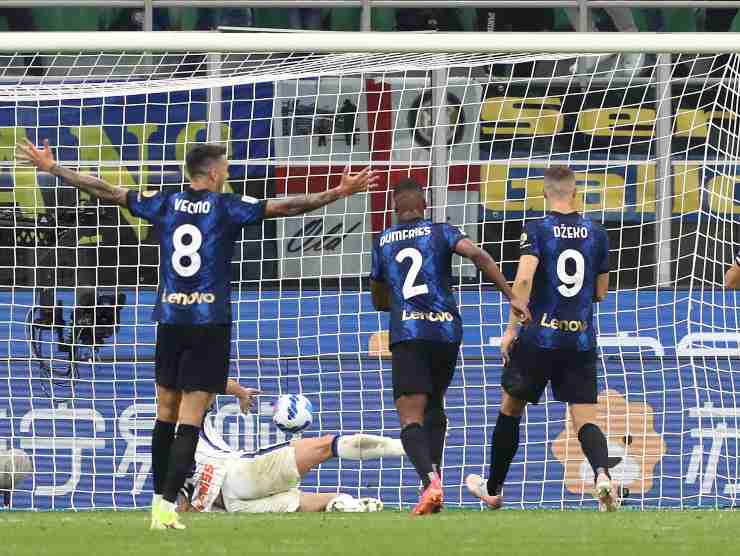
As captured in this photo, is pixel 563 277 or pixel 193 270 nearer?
pixel 193 270

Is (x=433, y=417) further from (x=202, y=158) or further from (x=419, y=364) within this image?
(x=202, y=158)

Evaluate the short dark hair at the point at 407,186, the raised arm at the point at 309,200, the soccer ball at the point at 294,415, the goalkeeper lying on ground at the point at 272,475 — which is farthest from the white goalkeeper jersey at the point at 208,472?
the raised arm at the point at 309,200

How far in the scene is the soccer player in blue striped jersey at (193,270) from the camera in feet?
26.8

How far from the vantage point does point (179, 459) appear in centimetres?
806

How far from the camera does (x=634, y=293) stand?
1291 cm

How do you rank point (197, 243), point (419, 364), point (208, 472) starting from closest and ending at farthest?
point (197, 243)
point (419, 364)
point (208, 472)

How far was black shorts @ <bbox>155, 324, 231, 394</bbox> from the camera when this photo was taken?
8.15m

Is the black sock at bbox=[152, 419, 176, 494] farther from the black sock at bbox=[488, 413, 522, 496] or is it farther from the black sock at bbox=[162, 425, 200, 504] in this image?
the black sock at bbox=[488, 413, 522, 496]

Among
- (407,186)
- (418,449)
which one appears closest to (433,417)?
(418,449)

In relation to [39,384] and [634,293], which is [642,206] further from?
[39,384]

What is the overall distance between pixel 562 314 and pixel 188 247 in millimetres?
2313

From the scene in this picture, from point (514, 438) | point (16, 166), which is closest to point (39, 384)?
point (16, 166)

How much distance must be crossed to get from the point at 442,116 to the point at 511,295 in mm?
3776

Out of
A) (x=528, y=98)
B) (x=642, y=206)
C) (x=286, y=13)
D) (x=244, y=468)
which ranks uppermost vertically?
(x=286, y=13)
